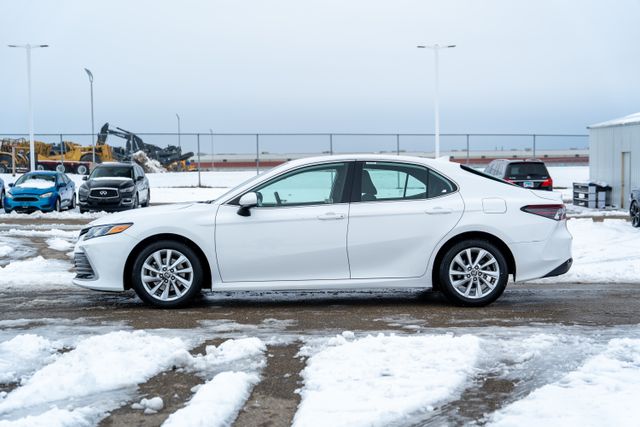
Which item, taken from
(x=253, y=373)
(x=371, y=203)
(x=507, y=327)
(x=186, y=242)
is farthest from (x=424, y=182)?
(x=253, y=373)

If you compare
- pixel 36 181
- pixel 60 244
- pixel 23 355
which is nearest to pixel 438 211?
pixel 23 355

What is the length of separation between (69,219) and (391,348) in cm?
1831

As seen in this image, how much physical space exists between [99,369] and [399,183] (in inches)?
157

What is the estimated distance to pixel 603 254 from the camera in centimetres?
1276

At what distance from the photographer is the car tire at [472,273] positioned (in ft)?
27.0

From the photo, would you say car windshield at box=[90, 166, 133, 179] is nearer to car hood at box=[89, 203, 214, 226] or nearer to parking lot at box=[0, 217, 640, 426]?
parking lot at box=[0, 217, 640, 426]

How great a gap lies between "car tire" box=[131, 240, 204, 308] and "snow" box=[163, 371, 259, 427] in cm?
270

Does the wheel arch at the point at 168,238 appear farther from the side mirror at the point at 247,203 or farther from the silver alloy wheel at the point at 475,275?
the silver alloy wheel at the point at 475,275

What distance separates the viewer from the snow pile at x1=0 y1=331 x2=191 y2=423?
16.6 feet

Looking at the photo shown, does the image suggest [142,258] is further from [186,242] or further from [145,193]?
[145,193]

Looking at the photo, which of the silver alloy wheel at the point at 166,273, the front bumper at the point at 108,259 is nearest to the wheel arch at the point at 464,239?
the silver alloy wheel at the point at 166,273

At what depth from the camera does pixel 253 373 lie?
5.67m

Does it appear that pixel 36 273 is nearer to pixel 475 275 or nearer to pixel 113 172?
pixel 475 275

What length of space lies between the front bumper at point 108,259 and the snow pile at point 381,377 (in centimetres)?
272
